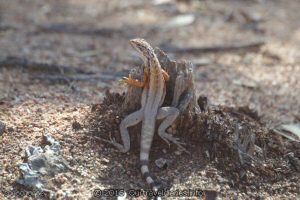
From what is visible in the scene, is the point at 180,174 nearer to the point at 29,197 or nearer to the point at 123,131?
the point at 123,131

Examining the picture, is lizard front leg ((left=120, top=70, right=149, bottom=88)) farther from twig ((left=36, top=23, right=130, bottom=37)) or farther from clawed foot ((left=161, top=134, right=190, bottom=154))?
twig ((left=36, top=23, right=130, bottom=37))

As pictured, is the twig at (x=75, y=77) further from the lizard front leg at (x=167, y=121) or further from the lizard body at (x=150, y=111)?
the lizard front leg at (x=167, y=121)

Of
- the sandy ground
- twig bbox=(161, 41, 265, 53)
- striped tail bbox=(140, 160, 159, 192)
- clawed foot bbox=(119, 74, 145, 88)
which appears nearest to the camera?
striped tail bbox=(140, 160, 159, 192)

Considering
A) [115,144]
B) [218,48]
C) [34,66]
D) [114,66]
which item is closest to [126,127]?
[115,144]

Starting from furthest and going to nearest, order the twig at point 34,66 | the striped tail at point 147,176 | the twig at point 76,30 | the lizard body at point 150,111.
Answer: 1. the twig at point 76,30
2. the twig at point 34,66
3. the lizard body at point 150,111
4. the striped tail at point 147,176

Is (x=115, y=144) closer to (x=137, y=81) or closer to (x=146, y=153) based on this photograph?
(x=146, y=153)

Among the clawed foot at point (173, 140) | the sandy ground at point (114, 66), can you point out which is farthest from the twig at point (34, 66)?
the clawed foot at point (173, 140)

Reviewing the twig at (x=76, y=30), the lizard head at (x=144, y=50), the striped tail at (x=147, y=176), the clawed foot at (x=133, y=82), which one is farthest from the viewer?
the twig at (x=76, y=30)

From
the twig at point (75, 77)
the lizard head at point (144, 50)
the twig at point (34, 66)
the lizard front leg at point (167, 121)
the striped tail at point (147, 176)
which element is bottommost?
the striped tail at point (147, 176)

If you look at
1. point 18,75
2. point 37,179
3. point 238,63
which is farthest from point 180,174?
point 238,63

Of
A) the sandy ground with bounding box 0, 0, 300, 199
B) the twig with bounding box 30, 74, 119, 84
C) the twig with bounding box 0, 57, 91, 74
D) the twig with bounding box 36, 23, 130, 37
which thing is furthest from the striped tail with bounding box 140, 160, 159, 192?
the twig with bounding box 36, 23, 130, 37
